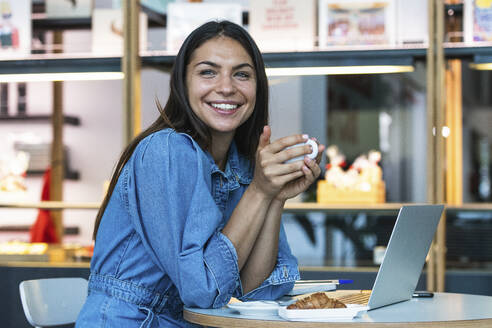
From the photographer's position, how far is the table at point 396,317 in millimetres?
1556

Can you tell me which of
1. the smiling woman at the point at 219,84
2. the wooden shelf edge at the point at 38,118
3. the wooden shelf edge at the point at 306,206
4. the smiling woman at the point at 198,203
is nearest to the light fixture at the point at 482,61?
the wooden shelf edge at the point at 306,206

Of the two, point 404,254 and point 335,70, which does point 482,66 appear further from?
point 404,254

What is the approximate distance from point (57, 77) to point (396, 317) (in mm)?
3409

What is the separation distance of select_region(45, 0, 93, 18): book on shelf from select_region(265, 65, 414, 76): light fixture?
3.94ft

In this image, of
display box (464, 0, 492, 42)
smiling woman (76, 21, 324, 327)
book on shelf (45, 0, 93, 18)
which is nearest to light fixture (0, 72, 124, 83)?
book on shelf (45, 0, 93, 18)

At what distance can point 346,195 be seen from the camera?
14.7ft

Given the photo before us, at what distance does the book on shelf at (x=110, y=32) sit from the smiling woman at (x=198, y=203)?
257cm

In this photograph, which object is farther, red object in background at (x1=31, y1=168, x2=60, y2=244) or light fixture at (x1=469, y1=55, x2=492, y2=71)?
red object in background at (x1=31, y1=168, x2=60, y2=244)

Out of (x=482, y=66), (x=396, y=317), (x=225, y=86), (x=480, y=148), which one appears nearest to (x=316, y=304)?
(x=396, y=317)

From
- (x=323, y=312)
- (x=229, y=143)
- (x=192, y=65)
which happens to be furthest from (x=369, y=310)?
(x=192, y=65)

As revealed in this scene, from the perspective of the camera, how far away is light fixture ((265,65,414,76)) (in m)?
4.34

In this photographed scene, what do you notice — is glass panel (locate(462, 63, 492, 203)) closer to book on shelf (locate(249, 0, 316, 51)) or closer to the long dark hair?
book on shelf (locate(249, 0, 316, 51))

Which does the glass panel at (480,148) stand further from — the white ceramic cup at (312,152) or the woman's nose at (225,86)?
the white ceramic cup at (312,152)

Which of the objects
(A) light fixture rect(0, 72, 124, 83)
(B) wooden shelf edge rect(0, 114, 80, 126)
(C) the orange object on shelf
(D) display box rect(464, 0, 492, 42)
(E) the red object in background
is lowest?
(E) the red object in background
